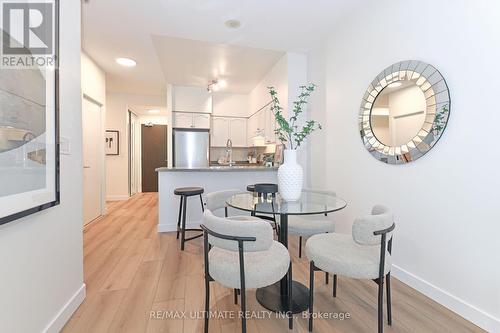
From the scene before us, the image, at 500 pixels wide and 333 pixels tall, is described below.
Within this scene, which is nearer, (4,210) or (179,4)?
(4,210)

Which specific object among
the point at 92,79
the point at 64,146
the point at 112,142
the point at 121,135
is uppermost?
the point at 92,79

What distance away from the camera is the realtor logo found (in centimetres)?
102

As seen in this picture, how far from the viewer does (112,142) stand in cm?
555

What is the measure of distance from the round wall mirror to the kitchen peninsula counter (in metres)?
1.47

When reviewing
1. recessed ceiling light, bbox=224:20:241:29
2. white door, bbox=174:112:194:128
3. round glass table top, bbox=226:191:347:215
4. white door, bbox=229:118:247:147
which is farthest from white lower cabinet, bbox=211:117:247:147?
round glass table top, bbox=226:191:347:215

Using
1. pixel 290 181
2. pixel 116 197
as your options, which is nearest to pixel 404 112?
pixel 290 181

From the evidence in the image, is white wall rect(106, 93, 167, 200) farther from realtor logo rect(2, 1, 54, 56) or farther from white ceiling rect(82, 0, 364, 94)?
realtor logo rect(2, 1, 54, 56)

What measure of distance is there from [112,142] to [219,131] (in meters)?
2.62

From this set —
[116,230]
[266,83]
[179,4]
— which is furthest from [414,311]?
[266,83]

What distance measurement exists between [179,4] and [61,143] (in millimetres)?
1886

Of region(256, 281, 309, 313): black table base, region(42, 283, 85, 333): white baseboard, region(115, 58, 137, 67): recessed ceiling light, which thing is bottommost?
region(256, 281, 309, 313): black table base

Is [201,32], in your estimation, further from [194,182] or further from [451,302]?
[451,302]

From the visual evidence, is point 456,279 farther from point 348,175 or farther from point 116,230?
point 116,230

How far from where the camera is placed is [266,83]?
4430mm
